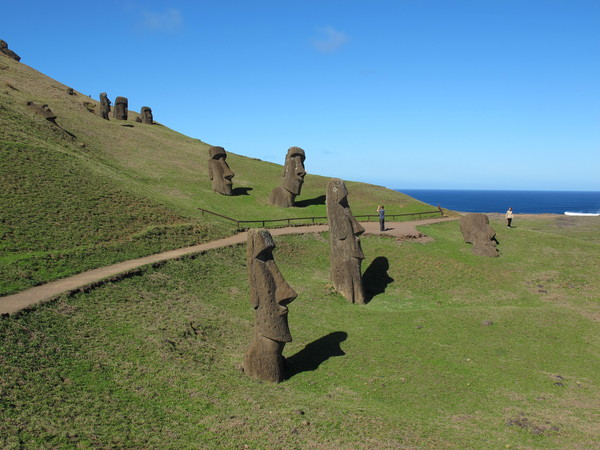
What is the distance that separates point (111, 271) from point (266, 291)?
33.4 feet

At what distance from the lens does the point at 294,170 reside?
136ft

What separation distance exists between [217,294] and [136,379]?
906cm

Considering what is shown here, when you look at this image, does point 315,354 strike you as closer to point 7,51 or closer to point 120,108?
point 120,108

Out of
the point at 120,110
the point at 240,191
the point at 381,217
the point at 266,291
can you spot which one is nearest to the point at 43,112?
the point at 120,110

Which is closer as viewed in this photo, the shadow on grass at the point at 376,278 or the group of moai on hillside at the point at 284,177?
the shadow on grass at the point at 376,278

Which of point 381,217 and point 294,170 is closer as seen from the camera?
point 381,217

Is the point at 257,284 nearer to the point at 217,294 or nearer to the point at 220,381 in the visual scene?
the point at 220,381

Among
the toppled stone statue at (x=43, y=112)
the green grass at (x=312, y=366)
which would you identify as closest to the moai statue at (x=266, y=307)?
the green grass at (x=312, y=366)

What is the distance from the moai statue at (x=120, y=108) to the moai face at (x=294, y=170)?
40.5m

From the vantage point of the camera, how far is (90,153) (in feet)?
157

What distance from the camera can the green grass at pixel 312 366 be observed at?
1122 centimetres

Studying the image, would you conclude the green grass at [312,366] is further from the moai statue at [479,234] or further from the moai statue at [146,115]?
the moai statue at [146,115]

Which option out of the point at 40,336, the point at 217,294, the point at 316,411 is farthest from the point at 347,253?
the point at 40,336

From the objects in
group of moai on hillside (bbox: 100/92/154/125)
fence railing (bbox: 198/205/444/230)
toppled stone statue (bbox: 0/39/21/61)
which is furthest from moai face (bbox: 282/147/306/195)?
toppled stone statue (bbox: 0/39/21/61)
